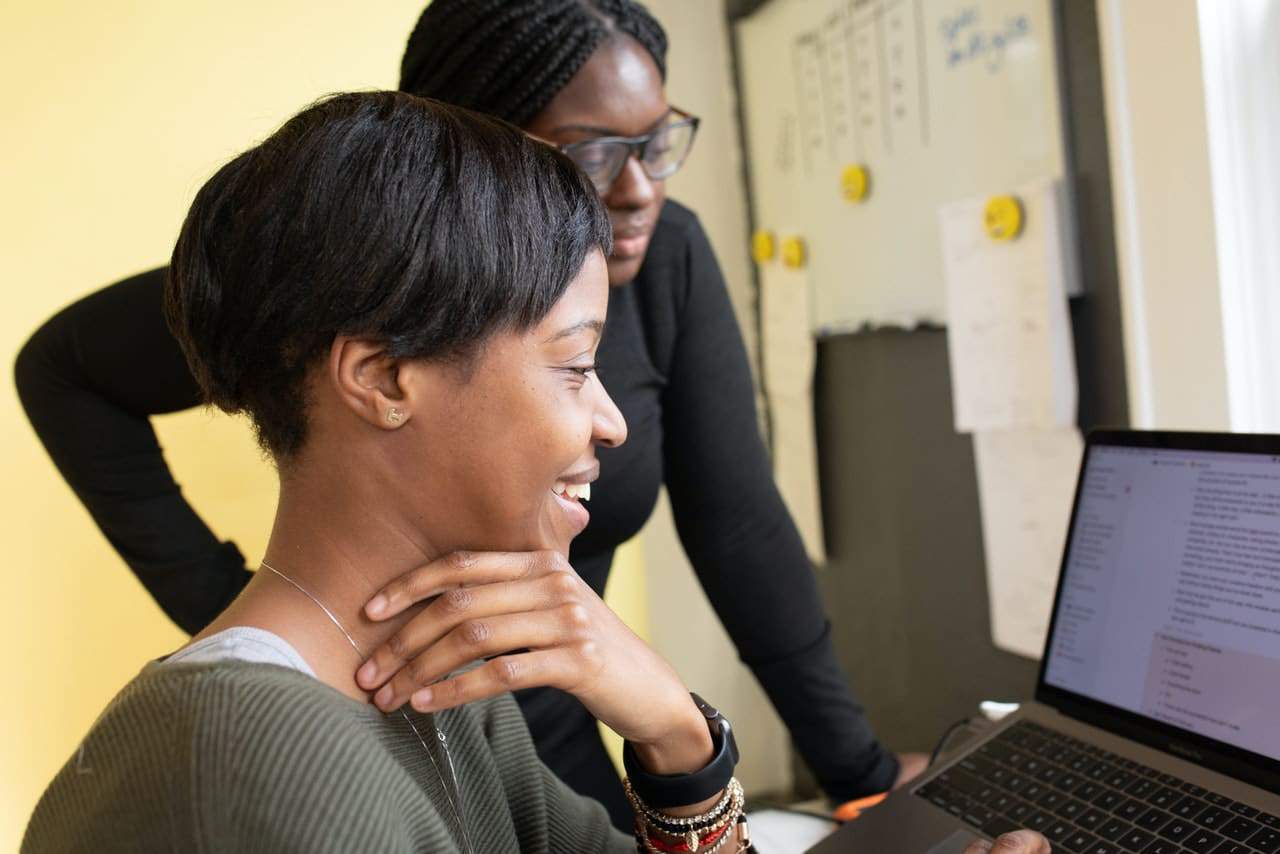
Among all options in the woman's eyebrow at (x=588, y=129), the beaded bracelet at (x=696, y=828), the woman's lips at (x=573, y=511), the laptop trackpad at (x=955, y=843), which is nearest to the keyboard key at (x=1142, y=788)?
the laptop trackpad at (x=955, y=843)

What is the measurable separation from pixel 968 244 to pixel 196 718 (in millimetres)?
1198

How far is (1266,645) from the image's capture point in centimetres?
72

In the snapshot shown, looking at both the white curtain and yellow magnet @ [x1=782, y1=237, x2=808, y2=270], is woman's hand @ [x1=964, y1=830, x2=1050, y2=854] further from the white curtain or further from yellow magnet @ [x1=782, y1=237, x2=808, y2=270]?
yellow magnet @ [x1=782, y1=237, x2=808, y2=270]

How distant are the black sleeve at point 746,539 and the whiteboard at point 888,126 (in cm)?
47

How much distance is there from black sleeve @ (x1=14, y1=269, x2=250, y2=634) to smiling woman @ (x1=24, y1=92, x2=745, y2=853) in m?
0.41

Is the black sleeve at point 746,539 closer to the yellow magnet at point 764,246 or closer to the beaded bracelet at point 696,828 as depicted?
the beaded bracelet at point 696,828

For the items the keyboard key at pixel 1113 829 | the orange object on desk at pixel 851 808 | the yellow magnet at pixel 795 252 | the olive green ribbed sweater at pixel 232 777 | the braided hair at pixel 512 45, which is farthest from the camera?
the yellow magnet at pixel 795 252

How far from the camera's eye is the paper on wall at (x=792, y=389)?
6.52 ft

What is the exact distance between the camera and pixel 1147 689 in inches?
31.7

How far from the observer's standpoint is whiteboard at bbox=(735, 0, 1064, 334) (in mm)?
1364

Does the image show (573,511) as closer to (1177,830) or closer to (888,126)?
(1177,830)

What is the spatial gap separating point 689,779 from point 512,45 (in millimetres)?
622

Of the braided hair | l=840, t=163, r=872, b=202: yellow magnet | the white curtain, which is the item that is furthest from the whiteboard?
the braided hair

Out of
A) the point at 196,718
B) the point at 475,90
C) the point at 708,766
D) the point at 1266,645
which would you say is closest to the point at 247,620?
the point at 196,718
